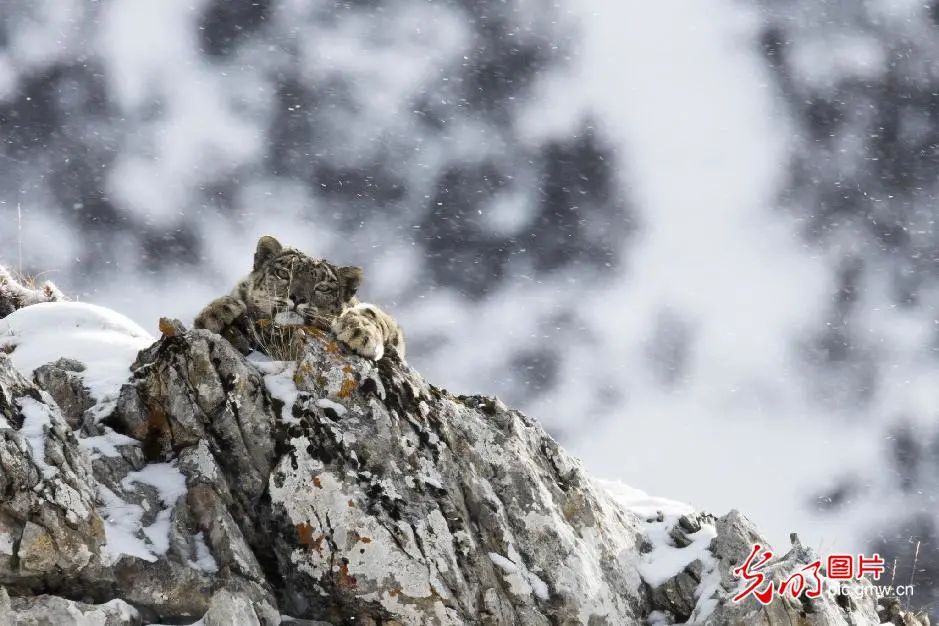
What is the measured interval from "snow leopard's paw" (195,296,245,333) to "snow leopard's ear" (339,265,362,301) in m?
1.17

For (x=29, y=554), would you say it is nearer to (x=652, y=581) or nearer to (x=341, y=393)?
(x=341, y=393)

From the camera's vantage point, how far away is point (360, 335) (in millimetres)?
8070

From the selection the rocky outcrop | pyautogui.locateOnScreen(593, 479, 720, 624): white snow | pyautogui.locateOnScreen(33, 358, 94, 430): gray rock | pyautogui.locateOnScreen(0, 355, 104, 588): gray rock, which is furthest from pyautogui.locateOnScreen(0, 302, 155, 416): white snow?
pyautogui.locateOnScreen(593, 479, 720, 624): white snow

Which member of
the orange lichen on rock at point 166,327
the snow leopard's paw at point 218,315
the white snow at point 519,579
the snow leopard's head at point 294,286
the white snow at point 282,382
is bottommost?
the white snow at point 519,579

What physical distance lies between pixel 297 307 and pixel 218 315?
0.81 meters

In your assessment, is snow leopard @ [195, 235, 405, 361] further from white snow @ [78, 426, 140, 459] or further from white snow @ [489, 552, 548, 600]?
white snow @ [489, 552, 548, 600]

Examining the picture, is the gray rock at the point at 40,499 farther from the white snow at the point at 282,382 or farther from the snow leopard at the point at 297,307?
the snow leopard at the point at 297,307

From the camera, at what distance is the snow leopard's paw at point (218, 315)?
860 centimetres

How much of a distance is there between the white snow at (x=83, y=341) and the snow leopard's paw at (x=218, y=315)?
78 centimetres

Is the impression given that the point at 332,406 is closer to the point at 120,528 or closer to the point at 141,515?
the point at 141,515

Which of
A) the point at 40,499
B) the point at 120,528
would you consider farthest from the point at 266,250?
the point at 40,499

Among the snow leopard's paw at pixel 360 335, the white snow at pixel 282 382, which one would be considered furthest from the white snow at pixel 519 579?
the snow leopard's paw at pixel 360 335

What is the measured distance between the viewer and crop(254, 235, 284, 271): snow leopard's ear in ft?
31.0

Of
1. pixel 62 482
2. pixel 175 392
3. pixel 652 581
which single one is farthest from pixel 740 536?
pixel 62 482
